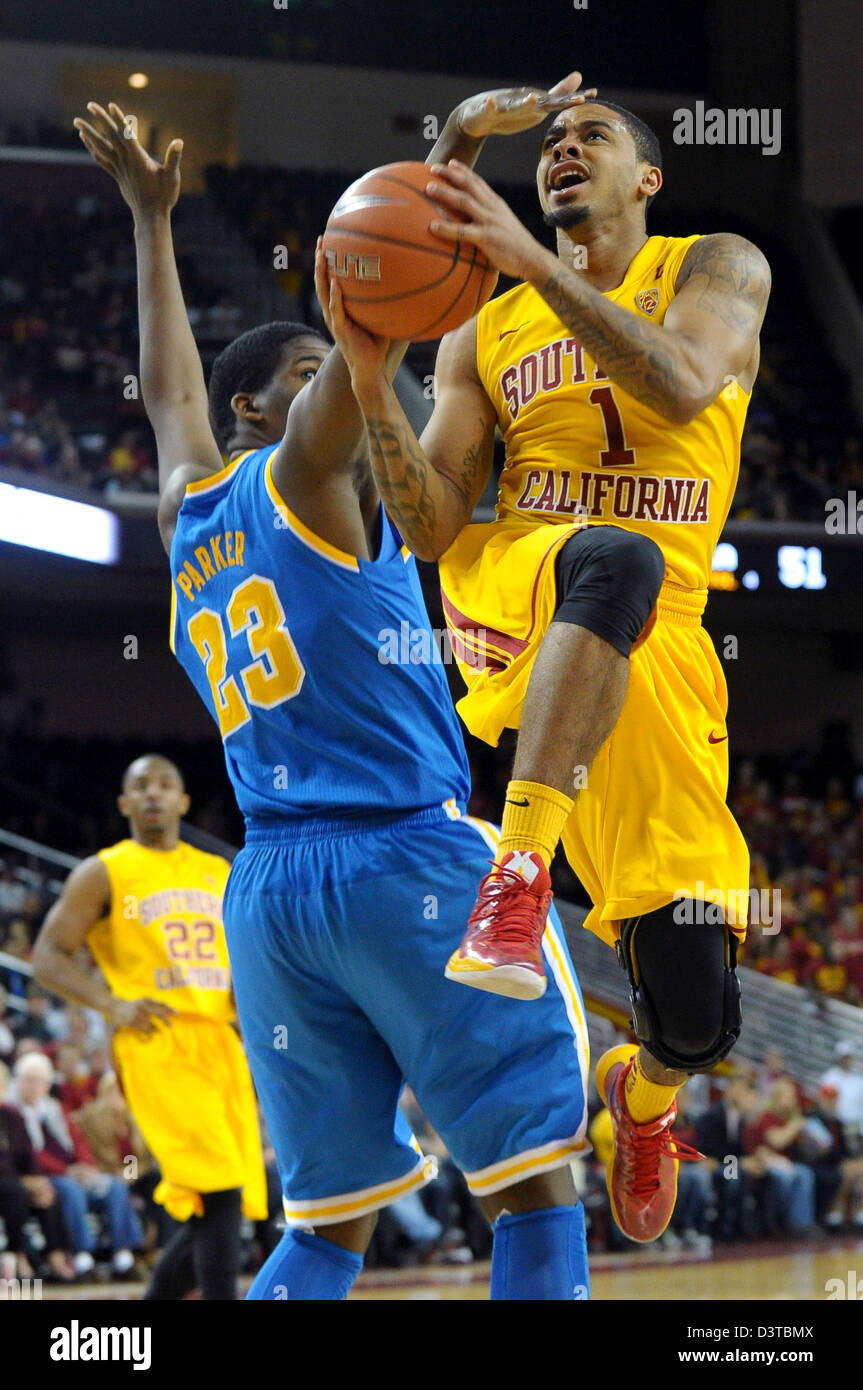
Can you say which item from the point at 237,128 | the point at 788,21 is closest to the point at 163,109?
the point at 237,128

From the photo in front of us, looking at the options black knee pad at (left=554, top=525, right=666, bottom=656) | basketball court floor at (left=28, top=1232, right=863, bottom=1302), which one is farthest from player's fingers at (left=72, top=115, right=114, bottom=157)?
basketball court floor at (left=28, top=1232, right=863, bottom=1302)

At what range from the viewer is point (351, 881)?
314 cm

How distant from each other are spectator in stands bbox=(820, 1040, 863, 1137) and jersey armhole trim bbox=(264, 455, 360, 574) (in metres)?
9.17

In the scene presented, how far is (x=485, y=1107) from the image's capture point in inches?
119

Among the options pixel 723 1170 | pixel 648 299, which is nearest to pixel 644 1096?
pixel 648 299

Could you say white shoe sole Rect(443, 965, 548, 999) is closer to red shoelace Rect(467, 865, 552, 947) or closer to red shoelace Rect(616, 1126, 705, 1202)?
red shoelace Rect(467, 865, 552, 947)

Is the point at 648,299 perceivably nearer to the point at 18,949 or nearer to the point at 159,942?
the point at 159,942

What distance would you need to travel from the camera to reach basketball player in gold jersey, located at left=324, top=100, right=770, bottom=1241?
9.97 feet

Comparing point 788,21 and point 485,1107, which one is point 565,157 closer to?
point 485,1107

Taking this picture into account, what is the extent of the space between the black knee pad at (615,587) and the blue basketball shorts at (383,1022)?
1.72 ft
